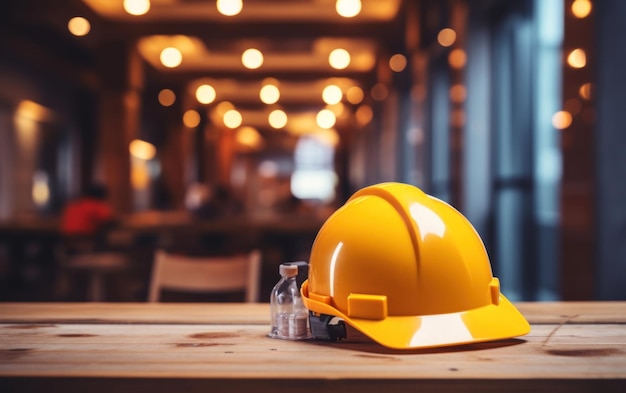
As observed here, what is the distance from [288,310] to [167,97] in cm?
1399

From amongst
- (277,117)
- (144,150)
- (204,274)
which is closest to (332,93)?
(144,150)

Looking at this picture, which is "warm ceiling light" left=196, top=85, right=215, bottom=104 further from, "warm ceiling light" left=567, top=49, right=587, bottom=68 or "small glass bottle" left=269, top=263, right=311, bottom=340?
"small glass bottle" left=269, top=263, right=311, bottom=340

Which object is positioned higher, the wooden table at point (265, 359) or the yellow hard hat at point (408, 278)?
the yellow hard hat at point (408, 278)

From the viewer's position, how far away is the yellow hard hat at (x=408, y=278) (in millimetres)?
1188

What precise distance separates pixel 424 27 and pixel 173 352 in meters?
7.50

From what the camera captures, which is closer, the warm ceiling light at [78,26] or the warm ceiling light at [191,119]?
the warm ceiling light at [78,26]

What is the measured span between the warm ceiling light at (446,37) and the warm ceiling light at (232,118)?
13201mm

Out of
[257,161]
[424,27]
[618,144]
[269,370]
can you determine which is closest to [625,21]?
[618,144]

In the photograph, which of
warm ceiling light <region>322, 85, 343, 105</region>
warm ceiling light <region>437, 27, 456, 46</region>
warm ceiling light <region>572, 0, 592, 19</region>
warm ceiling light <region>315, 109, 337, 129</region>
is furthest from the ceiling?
warm ceiling light <region>572, 0, 592, 19</region>

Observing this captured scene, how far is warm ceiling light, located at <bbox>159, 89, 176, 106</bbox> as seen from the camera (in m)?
14.5

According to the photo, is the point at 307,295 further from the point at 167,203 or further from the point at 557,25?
the point at 167,203

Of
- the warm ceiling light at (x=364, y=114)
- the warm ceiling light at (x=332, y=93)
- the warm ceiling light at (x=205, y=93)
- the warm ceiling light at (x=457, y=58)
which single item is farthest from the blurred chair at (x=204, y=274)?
the warm ceiling light at (x=205, y=93)

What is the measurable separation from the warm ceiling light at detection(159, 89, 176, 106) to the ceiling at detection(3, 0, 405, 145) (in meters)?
1.32

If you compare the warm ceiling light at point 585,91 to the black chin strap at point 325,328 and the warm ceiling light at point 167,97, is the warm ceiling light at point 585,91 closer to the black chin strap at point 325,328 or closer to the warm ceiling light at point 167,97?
the black chin strap at point 325,328
